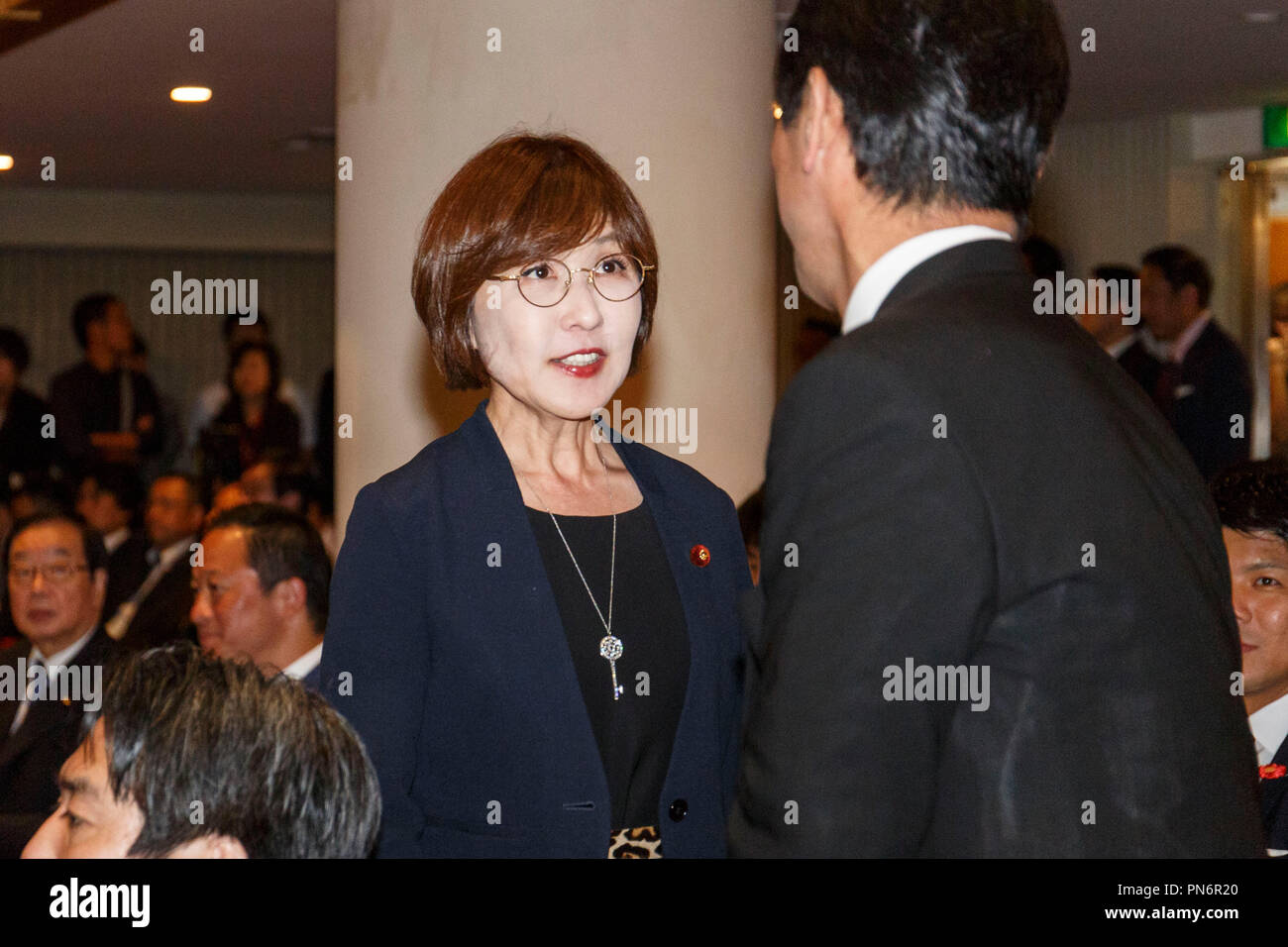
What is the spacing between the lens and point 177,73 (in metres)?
6.56

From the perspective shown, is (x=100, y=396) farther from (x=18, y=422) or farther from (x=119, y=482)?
(x=119, y=482)

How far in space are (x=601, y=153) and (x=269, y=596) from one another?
1288 millimetres

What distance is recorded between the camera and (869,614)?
1035 millimetres

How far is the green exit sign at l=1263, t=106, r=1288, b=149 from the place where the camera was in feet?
24.3

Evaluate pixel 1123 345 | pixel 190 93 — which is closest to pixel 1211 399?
pixel 1123 345

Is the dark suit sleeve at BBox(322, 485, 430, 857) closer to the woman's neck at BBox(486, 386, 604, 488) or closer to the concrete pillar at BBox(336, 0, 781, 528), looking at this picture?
the woman's neck at BBox(486, 386, 604, 488)

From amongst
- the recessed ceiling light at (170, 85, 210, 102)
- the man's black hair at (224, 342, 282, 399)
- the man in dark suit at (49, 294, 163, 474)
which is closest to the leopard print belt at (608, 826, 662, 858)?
the recessed ceiling light at (170, 85, 210, 102)

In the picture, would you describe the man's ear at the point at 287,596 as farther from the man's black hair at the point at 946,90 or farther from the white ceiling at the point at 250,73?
the white ceiling at the point at 250,73

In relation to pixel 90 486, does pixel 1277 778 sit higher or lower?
lower

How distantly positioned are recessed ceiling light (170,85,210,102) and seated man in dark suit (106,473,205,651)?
6.92ft

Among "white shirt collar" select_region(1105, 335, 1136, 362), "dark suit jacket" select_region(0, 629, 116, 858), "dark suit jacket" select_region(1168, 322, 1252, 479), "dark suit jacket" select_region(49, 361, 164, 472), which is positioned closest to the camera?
"dark suit jacket" select_region(0, 629, 116, 858)
